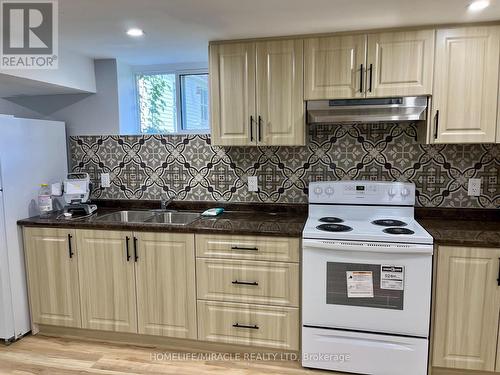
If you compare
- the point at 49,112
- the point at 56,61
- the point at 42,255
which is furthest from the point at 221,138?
the point at 49,112

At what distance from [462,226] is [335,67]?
1308 millimetres

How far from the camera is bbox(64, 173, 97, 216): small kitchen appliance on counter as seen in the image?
2.80 meters

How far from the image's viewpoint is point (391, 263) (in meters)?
2.06

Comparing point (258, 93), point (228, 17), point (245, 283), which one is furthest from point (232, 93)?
point (245, 283)

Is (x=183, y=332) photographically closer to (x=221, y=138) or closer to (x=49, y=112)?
(x=221, y=138)

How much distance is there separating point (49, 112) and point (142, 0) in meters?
1.96

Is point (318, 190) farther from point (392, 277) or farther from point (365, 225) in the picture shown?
point (392, 277)

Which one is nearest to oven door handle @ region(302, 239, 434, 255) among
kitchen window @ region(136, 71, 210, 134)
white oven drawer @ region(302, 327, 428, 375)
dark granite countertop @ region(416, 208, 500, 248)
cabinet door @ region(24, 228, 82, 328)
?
dark granite countertop @ region(416, 208, 500, 248)

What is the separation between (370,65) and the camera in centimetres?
230

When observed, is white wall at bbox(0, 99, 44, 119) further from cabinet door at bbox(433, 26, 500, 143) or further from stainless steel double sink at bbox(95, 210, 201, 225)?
cabinet door at bbox(433, 26, 500, 143)

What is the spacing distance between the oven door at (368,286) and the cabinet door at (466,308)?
0.29 feet

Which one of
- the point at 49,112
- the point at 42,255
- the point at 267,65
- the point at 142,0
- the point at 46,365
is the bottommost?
the point at 46,365

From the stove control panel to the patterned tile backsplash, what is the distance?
128mm

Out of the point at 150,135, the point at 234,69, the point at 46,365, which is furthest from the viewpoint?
the point at 150,135
